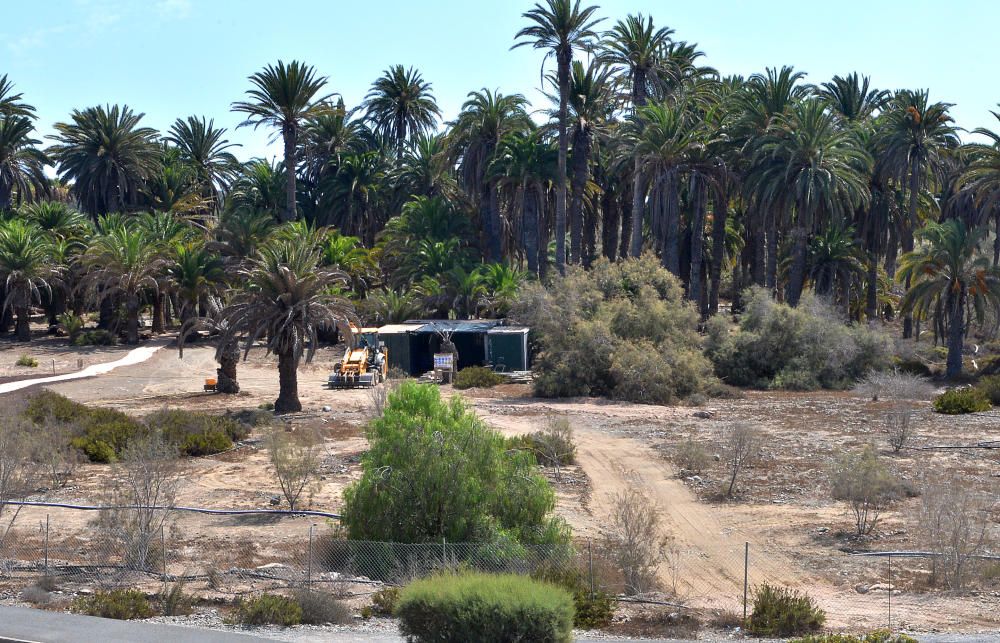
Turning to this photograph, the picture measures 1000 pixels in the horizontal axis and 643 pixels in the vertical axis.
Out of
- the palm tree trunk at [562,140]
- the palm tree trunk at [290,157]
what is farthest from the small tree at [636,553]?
the palm tree trunk at [290,157]

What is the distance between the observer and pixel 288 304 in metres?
32.9

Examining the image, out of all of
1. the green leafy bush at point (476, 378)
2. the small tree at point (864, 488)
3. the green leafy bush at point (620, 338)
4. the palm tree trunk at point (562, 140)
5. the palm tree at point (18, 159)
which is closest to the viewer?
the small tree at point (864, 488)

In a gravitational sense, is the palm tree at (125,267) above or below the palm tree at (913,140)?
below

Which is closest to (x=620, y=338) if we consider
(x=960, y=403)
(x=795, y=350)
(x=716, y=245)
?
(x=795, y=350)

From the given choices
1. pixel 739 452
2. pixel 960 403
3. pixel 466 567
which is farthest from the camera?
pixel 960 403

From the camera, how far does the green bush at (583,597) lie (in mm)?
14008

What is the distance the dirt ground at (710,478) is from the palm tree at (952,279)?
6.76 m

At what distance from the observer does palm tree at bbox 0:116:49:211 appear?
66.9 m

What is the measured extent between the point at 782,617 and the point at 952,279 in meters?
33.5

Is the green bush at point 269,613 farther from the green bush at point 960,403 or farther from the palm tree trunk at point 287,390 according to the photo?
the green bush at point 960,403

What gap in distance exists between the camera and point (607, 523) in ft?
69.1

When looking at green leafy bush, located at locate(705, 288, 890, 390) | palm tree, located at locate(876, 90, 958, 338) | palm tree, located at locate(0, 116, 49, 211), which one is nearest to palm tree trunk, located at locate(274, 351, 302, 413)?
green leafy bush, located at locate(705, 288, 890, 390)

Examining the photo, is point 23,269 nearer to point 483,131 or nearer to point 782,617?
point 483,131

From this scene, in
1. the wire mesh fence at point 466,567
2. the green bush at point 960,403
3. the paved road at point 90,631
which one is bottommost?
the wire mesh fence at point 466,567
